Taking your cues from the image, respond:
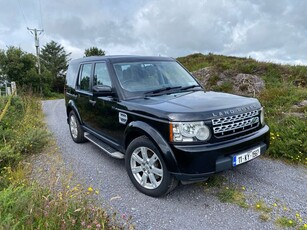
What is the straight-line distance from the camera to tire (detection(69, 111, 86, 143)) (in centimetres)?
523

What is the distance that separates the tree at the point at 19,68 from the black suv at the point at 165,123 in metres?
23.8

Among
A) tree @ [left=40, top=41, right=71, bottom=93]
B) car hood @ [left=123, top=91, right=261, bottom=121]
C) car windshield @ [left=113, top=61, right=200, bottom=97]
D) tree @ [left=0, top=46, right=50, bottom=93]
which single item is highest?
tree @ [left=40, top=41, right=71, bottom=93]

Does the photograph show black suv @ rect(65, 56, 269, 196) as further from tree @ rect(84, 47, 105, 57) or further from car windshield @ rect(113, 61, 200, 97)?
tree @ rect(84, 47, 105, 57)

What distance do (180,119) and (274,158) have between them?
257 cm

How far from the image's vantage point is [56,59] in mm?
50188

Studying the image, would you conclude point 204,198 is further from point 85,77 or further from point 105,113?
point 85,77

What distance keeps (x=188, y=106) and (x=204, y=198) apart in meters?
1.23

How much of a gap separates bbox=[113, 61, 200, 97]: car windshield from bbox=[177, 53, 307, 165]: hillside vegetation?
195 centimetres

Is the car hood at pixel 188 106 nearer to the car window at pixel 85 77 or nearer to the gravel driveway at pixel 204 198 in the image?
the gravel driveway at pixel 204 198

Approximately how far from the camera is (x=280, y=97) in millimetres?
6250

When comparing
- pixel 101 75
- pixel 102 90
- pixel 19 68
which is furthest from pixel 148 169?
pixel 19 68

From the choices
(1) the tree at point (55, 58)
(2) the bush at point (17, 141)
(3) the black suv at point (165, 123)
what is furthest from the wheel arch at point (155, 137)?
(1) the tree at point (55, 58)

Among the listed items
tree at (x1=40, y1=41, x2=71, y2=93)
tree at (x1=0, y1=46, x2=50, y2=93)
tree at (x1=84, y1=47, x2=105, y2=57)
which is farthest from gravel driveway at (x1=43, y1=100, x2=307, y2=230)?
tree at (x1=40, y1=41, x2=71, y2=93)

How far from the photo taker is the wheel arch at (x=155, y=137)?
2.71 m
